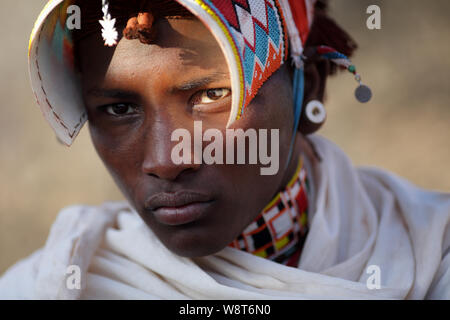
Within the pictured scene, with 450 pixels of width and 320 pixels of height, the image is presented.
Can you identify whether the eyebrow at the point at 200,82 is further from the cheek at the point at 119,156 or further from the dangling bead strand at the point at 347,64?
the dangling bead strand at the point at 347,64

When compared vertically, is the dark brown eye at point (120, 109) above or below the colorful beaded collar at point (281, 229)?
above

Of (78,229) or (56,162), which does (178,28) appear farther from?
(56,162)

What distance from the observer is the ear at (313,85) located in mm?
1710

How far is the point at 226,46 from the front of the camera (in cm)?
120

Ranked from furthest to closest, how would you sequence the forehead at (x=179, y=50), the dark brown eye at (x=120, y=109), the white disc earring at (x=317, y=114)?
the white disc earring at (x=317, y=114), the dark brown eye at (x=120, y=109), the forehead at (x=179, y=50)

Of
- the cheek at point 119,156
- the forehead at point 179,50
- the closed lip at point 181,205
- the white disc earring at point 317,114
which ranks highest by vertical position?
the forehead at point 179,50

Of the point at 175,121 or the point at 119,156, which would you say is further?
the point at 119,156

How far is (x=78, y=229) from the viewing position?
6.24 ft

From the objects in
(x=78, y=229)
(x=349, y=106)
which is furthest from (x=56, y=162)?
(x=349, y=106)

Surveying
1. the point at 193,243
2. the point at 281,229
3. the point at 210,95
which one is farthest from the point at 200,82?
the point at 281,229

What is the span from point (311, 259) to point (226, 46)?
81 cm

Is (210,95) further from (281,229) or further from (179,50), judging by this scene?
(281,229)

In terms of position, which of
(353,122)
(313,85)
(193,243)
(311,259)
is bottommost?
(311,259)

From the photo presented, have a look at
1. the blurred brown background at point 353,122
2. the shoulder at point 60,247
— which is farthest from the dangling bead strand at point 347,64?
the blurred brown background at point 353,122
